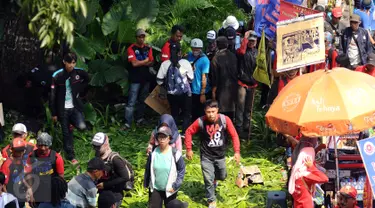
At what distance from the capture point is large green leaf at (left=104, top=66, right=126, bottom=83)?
15117 millimetres

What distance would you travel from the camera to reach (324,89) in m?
10.3

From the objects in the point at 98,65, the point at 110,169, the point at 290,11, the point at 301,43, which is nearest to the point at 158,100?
the point at 98,65

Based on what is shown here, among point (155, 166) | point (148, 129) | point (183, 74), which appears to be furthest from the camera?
point (148, 129)

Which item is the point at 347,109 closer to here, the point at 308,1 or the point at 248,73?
the point at 248,73

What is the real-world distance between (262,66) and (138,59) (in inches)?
93.8

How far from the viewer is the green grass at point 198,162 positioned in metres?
12.2

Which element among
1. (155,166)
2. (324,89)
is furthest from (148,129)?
(324,89)

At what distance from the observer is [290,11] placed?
13.0 m

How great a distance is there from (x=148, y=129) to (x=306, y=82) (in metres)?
4.82

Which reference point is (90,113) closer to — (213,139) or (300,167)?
(213,139)

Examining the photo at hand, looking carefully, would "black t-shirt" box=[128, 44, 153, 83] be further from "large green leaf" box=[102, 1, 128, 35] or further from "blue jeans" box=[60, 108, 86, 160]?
"blue jeans" box=[60, 108, 86, 160]

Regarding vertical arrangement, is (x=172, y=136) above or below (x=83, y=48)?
below

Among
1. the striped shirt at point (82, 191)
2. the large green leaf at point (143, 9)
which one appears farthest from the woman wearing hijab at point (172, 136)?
the large green leaf at point (143, 9)

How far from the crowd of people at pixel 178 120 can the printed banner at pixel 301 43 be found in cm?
88
